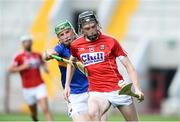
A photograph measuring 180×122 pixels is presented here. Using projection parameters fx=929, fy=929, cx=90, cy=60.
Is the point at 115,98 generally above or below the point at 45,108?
above

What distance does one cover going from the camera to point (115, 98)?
1330 centimetres

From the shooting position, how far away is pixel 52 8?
35781 millimetres

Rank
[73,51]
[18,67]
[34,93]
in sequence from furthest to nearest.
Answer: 1. [18,67]
2. [34,93]
3. [73,51]

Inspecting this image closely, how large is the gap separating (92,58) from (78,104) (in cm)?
154

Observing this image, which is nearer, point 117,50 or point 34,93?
point 117,50

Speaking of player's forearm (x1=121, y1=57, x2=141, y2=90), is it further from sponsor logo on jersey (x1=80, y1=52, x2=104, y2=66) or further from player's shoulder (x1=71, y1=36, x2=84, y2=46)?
player's shoulder (x1=71, y1=36, x2=84, y2=46)

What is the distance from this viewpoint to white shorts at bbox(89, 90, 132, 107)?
13258mm

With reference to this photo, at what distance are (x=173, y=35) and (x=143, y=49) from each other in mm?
1221

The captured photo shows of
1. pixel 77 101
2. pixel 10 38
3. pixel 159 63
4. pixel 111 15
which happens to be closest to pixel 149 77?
pixel 159 63

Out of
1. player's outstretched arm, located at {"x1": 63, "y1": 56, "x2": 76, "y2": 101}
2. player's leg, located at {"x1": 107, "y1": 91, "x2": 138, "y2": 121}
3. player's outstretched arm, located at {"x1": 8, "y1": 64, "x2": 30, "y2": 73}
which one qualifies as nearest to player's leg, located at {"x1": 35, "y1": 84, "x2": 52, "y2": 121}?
player's outstretched arm, located at {"x1": 8, "y1": 64, "x2": 30, "y2": 73}

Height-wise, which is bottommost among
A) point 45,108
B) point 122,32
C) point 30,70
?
point 122,32

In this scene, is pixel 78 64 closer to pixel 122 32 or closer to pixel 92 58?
pixel 92 58

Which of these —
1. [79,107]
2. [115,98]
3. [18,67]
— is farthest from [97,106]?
[18,67]

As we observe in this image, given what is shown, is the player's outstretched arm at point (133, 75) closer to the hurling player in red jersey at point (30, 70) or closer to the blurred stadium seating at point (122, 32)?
the hurling player in red jersey at point (30, 70)
